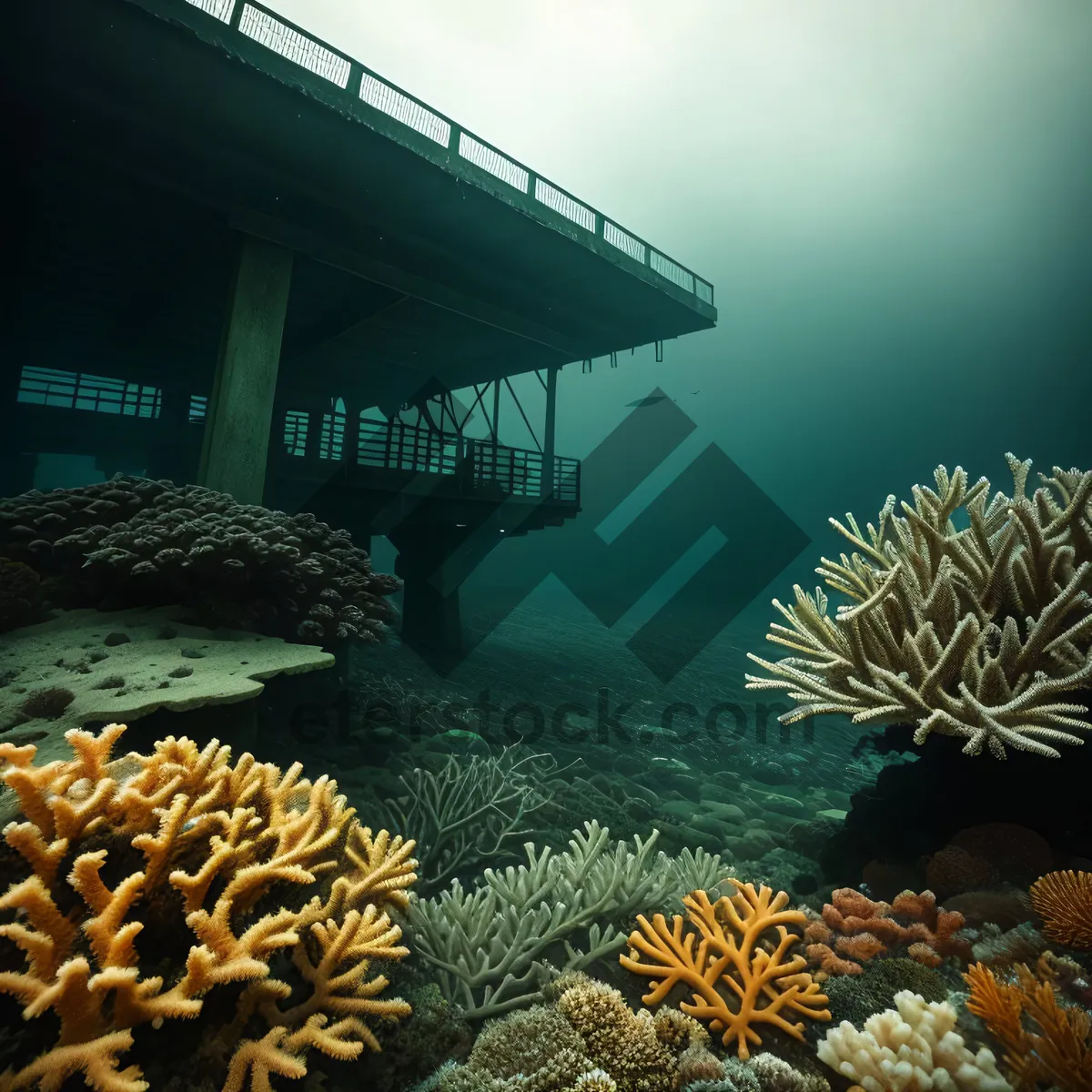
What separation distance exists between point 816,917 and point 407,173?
33.8 ft

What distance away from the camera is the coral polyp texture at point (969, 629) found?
234 centimetres

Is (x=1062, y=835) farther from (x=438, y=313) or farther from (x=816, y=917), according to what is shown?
(x=438, y=313)

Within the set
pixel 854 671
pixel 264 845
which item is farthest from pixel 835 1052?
pixel 264 845

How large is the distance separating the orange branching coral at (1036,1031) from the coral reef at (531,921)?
58.3 inches

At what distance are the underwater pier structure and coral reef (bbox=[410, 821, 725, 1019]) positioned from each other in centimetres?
726

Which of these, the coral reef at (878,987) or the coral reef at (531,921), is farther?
the coral reef at (531,921)

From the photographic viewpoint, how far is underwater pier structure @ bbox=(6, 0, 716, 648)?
6.66 metres

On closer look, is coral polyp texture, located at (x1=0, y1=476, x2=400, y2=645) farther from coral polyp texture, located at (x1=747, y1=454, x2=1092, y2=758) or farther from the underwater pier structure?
coral polyp texture, located at (x1=747, y1=454, x2=1092, y2=758)

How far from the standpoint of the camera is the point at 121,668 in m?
3.81

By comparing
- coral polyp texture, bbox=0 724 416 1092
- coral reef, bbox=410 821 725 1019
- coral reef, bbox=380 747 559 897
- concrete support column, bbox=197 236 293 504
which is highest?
concrete support column, bbox=197 236 293 504

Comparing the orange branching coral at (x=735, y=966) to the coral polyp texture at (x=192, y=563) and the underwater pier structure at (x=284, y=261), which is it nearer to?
the coral polyp texture at (x=192, y=563)

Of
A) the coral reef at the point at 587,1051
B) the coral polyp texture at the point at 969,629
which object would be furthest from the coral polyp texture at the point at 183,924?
the coral polyp texture at the point at 969,629

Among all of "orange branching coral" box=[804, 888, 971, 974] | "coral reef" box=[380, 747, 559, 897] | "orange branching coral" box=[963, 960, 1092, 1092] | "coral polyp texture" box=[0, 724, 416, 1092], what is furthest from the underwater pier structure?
"orange branching coral" box=[963, 960, 1092, 1092]

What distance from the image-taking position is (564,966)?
8.54 feet
